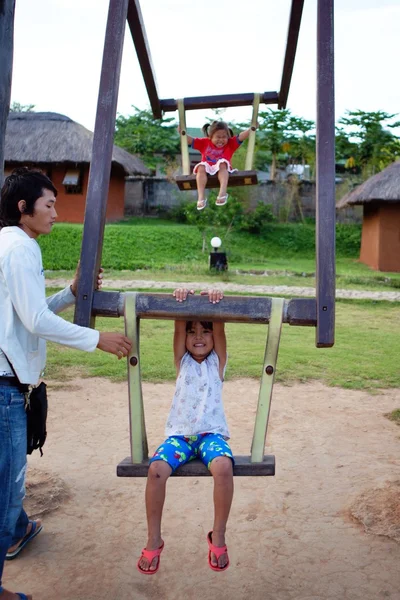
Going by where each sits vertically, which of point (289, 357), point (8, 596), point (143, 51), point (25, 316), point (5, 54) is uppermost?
point (143, 51)

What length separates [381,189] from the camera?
65.4ft

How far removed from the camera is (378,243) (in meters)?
19.9

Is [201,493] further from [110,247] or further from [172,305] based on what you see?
[110,247]

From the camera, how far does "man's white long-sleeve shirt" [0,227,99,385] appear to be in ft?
8.29

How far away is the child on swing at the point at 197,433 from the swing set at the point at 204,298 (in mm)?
76

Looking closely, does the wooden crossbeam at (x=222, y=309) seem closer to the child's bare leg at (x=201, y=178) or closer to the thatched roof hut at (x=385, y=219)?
the child's bare leg at (x=201, y=178)

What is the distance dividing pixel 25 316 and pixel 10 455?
0.60 meters

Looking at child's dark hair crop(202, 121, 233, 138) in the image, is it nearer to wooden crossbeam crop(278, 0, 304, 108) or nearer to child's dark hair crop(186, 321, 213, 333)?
wooden crossbeam crop(278, 0, 304, 108)

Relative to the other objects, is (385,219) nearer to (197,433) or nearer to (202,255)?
(202,255)

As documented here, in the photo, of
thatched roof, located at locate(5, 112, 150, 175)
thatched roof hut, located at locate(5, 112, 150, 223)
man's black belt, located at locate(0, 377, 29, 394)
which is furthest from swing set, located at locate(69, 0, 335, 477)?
thatched roof, located at locate(5, 112, 150, 175)

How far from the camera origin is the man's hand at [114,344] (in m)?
2.67

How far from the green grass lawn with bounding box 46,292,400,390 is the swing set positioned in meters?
4.55

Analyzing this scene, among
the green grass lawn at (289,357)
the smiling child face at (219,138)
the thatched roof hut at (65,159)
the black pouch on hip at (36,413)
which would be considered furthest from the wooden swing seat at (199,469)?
the thatched roof hut at (65,159)

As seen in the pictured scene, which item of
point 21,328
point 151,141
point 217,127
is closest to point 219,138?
point 217,127
